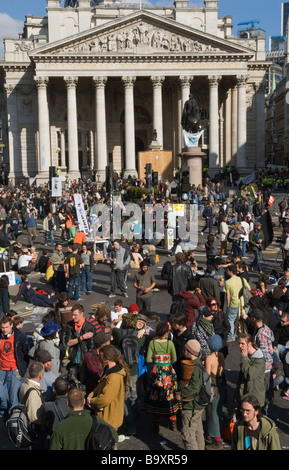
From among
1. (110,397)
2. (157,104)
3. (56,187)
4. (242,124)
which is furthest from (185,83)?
(110,397)

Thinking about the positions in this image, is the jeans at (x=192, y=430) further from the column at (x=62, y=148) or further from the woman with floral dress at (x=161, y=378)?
the column at (x=62, y=148)

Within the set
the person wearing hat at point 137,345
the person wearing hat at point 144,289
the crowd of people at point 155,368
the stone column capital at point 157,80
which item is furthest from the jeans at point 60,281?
the stone column capital at point 157,80

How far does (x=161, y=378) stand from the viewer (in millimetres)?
7660

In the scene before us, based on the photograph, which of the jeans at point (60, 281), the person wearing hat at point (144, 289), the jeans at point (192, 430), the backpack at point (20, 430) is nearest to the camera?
the backpack at point (20, 430)

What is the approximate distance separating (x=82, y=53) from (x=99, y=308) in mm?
43397

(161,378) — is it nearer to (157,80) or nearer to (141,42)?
(157,80)

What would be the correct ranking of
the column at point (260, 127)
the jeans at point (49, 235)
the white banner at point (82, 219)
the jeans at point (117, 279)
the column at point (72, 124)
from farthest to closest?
the column at point (260, 127) < the column at point (72, 124) < the jeans at point (49, 235) < the white banner at point (82, 219) < the jeans at point (117, 279)

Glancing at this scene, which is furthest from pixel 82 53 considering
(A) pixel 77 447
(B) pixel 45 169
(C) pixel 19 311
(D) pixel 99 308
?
(A) pixel 77 447

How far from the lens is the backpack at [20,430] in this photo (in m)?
6.45

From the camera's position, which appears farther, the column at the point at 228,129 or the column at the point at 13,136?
the column at the point at 228,129

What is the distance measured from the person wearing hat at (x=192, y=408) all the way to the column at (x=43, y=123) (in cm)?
4464

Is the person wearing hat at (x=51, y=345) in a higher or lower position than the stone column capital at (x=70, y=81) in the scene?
lower

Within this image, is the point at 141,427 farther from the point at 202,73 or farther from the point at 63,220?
the point at 202,73

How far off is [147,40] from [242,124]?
11375 mm
